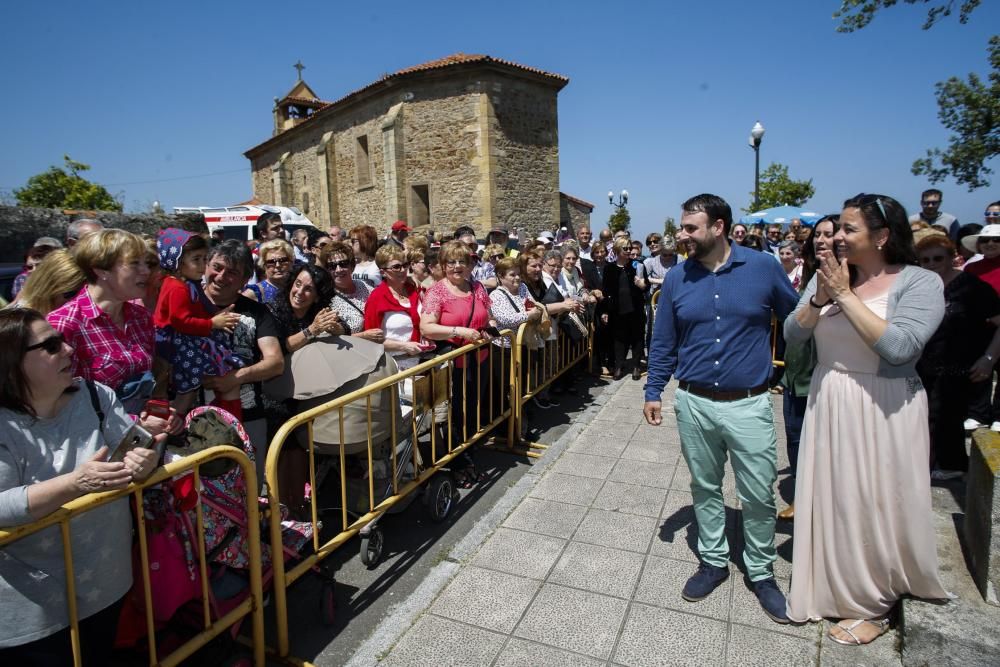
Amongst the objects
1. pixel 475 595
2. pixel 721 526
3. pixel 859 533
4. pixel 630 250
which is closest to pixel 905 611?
pixel 859 533

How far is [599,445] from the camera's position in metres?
5.26

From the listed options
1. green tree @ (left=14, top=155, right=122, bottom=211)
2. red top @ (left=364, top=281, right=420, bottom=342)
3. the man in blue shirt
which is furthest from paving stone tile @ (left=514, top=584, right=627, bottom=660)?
green tree @ (left=14, top=155, right=122, bottom=211)

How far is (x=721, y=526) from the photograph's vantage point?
3.10 meters

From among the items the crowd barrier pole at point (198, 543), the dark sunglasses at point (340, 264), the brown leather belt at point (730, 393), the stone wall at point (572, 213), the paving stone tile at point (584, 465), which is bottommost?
the paving stone tile at point (584, 465)

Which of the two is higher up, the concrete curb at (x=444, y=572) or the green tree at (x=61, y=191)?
the green tree at (x=61, y=191)

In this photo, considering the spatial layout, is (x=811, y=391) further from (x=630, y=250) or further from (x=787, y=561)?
(x=630, y=250)

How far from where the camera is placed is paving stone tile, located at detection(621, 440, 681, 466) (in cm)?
491

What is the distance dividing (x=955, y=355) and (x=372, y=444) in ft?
13.6

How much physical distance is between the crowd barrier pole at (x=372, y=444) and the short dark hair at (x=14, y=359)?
95 centimetres

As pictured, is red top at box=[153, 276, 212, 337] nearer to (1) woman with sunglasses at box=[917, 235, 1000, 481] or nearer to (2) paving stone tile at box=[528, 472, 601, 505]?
(2) paving stone tile at box=[528, 472, 601, 505]

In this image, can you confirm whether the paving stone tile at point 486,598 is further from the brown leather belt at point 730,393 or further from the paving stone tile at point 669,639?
the brown leather belt at point 730,393

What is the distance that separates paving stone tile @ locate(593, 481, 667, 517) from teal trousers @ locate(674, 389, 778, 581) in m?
0.89

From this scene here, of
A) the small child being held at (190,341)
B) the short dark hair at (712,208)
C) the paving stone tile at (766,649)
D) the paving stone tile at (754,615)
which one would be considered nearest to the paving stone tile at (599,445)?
the paving stone tile at (754,615)

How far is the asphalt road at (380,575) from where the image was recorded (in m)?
2.87
